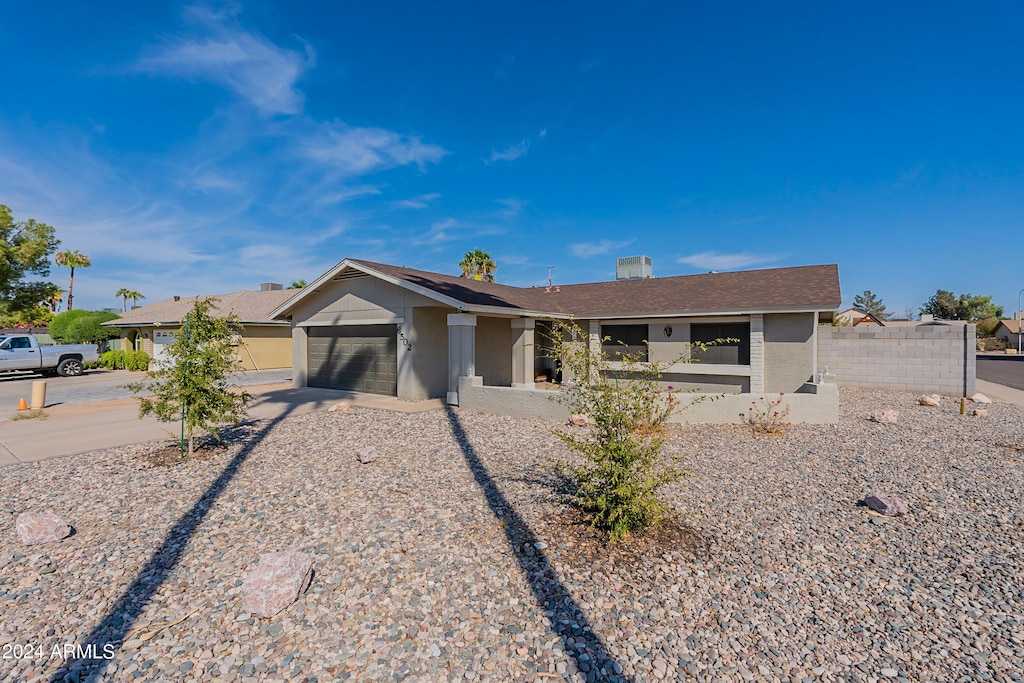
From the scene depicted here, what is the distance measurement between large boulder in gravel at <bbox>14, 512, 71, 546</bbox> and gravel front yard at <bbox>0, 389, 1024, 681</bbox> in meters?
0.09

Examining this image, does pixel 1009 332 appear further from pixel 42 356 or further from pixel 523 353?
pixel 42 356

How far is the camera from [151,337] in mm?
25594

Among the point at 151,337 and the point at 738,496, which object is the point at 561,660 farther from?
the point at 151,337

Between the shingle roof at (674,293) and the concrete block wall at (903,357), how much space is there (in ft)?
7.69

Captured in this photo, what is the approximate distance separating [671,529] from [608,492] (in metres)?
0.74

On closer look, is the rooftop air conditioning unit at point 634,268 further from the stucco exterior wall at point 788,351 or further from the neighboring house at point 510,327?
the stucco exterior wall at point 788,351

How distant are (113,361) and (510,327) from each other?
69.9 ft

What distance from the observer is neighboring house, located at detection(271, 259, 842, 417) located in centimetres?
1311

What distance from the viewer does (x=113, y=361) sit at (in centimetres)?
2402

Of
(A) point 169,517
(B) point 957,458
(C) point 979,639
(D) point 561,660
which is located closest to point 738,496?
(C) point 979,639

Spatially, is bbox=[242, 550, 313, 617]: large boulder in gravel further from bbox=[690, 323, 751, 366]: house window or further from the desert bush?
bbox=[690, 323, 751, 366]: house window

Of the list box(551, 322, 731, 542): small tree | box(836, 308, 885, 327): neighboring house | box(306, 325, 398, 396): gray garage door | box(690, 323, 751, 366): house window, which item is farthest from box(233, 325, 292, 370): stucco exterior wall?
box(836, 308, 885, 327): neighboring house

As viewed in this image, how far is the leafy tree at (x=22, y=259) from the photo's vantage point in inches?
857

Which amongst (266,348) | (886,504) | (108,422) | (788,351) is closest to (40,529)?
(108,422)
